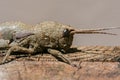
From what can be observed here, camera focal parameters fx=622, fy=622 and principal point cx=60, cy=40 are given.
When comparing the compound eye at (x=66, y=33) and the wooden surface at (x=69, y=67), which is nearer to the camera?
the wooden surface at (x=69, y=67)

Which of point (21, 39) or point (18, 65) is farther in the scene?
point (21, 39)

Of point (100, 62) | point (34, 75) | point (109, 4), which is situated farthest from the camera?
point (109, 4)

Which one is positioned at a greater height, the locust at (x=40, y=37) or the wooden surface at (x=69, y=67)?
the locust at (x=40, y=37)

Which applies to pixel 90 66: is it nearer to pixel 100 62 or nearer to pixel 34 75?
pixel 100 62

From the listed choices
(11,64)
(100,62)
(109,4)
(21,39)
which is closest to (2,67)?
(11,64)

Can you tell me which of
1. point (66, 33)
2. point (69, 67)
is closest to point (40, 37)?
point (66, 33)

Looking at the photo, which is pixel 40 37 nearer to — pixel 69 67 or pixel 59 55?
pixel 59 55
